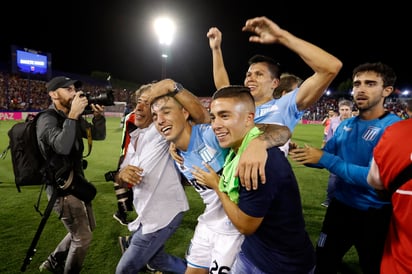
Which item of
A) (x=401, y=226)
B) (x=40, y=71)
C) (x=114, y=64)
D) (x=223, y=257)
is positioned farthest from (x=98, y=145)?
(x=114, y=64)

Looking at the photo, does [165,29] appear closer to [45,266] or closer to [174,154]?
[174,154]

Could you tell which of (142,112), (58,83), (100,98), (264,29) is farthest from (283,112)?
(58,83)

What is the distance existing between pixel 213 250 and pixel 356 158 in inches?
66.4

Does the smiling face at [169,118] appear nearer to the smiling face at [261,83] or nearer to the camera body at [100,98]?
the smiling face at [261,83]

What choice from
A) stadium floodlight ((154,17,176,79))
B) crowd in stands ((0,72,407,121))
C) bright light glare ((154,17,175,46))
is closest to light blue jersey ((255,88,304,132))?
stadium floodlight ((154,17,176,79))

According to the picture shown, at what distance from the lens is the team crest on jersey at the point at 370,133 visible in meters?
2.84

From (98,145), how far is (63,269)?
10885 mm

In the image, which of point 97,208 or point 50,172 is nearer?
point 50,172

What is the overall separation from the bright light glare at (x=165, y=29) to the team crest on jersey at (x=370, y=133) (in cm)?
380

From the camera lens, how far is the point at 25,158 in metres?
3.24

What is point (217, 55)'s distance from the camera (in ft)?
13.0

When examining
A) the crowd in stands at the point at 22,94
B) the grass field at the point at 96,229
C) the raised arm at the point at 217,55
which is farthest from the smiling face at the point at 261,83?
the crowd in stands at the point at 22,94

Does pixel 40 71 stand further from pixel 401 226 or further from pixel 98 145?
pixel 401 226

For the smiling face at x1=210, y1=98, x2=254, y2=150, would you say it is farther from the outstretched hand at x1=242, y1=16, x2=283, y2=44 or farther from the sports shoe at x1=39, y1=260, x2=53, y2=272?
the sports shoe at x1=39, y1=260, x2=53, y2=272
